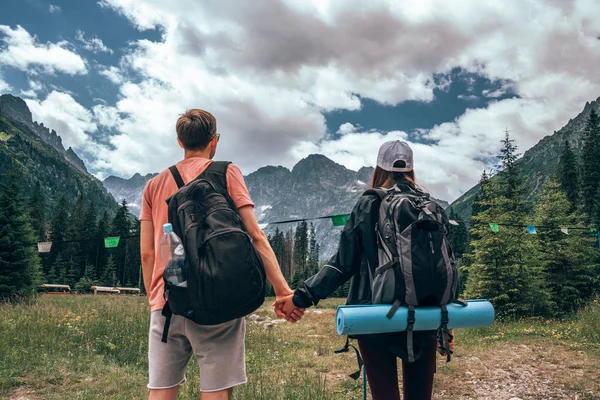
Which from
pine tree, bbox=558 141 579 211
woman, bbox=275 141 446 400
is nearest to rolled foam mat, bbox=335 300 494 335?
woman, bbox=275 141 446 400

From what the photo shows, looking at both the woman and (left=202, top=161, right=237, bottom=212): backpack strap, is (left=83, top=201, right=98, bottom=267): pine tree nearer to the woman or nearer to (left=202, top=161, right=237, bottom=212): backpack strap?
(left=202, top=161, right=237, bottom=212): backpack strap

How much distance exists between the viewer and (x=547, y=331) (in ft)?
43.4

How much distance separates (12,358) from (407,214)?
286 inches

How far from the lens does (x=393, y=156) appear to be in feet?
8.66

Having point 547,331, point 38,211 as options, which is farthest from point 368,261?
point 38,211

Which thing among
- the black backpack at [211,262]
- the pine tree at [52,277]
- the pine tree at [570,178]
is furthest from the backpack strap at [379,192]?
the pine tree at [52,277]

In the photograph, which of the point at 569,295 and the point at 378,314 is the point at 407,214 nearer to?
the point at 378,314

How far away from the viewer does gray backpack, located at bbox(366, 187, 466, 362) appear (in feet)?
7.11

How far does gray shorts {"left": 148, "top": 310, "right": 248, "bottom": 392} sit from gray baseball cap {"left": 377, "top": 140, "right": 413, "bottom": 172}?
51.5 inches

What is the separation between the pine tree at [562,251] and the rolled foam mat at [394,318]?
2562cm

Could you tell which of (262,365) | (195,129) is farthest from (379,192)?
(262,365)

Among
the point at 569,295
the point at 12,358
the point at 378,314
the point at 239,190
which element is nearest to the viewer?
the point at 378,314

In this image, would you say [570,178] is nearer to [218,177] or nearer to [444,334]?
[444,334]

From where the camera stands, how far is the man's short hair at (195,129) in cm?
253
